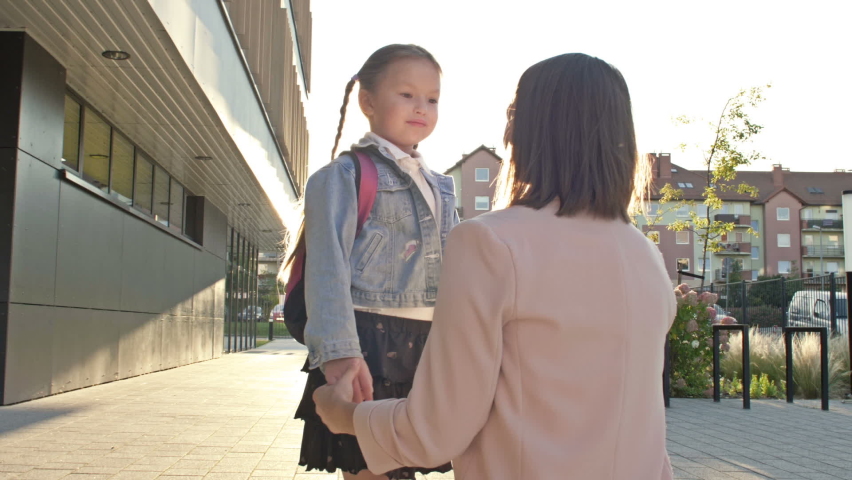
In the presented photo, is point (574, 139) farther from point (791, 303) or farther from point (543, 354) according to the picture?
point (791, 303)

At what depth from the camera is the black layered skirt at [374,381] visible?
2.02 meters

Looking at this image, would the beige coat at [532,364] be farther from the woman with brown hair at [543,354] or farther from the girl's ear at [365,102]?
the girl's ear at [365,102]

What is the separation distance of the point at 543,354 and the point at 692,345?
30.9 feet

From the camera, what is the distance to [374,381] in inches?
80.4

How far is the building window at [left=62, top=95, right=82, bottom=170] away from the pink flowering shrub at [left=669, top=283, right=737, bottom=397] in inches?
289

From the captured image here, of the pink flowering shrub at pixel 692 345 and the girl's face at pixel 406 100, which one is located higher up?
the girl's face at pixel 406 100

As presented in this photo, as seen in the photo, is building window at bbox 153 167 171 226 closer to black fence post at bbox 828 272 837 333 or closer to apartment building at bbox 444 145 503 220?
black fence post at bbox 828 272 837 333

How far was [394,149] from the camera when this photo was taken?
7.40ft

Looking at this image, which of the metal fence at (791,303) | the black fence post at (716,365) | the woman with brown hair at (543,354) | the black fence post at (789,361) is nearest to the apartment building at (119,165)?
the woman with brown hair at (543,354)

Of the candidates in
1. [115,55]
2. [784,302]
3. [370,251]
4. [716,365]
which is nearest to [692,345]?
[716,365]

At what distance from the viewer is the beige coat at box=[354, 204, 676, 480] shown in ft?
4.44

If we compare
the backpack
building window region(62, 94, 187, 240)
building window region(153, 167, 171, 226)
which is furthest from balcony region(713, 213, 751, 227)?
the backpack

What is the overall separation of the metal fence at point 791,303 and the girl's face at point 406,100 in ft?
42.4

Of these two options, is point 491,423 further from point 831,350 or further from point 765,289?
point 765,289
